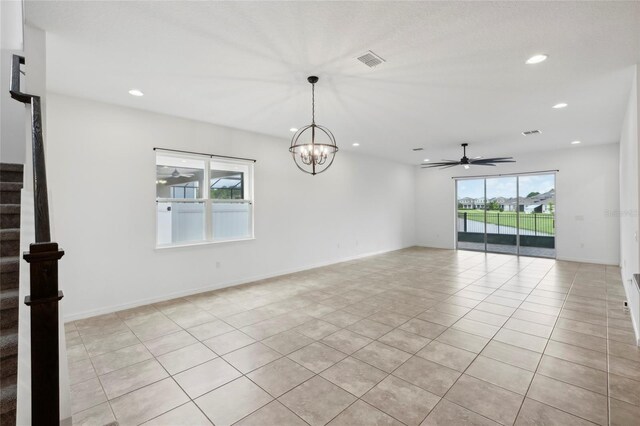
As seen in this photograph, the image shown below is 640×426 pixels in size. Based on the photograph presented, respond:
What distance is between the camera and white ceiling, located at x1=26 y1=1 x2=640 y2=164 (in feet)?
7.54

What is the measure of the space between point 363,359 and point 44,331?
253 centimetres

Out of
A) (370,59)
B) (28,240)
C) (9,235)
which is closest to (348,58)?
(370,59)

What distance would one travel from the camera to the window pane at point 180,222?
477cm

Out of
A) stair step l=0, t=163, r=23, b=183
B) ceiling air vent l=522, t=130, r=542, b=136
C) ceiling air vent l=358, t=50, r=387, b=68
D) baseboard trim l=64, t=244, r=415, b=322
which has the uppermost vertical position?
ceiling air vent l=522, t=130, r=542, b=136

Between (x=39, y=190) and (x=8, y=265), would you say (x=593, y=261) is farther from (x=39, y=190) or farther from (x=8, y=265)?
(x=8, y=265)


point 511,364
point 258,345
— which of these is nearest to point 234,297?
point 258,345

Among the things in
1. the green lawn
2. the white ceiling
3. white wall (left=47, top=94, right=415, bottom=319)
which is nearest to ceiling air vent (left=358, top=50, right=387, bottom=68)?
the white ceiling

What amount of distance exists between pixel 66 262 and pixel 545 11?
18.7 feet

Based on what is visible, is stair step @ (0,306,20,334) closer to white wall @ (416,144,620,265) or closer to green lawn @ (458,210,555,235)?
white wall @ (416,144,620,265)

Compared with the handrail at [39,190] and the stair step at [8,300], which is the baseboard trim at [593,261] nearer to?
the handrail at [39,190]

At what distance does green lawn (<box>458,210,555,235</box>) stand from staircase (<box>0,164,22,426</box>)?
34.0ft

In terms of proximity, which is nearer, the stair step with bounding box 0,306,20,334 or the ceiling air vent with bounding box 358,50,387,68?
the stair step with bounding box 0,306,20,334

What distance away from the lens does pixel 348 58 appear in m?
2.97

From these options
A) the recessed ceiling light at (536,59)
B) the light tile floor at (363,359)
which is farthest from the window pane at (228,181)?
the recessed ceiling light at (536,59)
